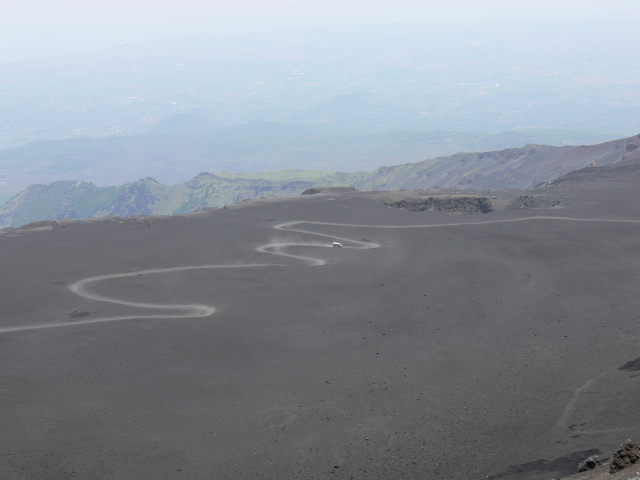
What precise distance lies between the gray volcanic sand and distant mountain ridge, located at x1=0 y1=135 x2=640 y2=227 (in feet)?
198

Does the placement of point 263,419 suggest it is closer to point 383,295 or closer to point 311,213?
point 383,295

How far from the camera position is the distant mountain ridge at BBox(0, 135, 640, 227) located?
311 feet

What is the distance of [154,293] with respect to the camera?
92.6 ft

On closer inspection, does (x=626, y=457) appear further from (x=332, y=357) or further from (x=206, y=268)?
(x=206, y=268)

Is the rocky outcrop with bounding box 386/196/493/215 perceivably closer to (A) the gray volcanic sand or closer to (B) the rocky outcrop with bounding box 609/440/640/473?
(A) the gray volcanic sand

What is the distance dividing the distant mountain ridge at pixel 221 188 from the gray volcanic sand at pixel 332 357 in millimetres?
60392

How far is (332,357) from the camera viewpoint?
20812 mm

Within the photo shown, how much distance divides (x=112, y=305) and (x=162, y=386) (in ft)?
29.0

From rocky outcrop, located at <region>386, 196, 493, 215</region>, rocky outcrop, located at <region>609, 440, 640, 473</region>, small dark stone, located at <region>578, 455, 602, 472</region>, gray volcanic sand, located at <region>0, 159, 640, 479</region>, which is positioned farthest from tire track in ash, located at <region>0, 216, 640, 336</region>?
rocky outcrop, located at <region>609, 440, 640, 473</region>

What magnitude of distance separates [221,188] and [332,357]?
10839 cm

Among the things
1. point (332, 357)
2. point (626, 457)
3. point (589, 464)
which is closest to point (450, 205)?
point (332, 357)

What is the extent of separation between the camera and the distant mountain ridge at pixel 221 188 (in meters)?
94.9

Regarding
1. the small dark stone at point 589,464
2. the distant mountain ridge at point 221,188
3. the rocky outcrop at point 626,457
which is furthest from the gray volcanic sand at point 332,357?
the distant mountain ridge at point 221,188

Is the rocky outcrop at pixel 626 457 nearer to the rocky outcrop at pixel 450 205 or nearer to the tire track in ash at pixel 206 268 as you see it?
the tire track in ash at pixel 206 268
